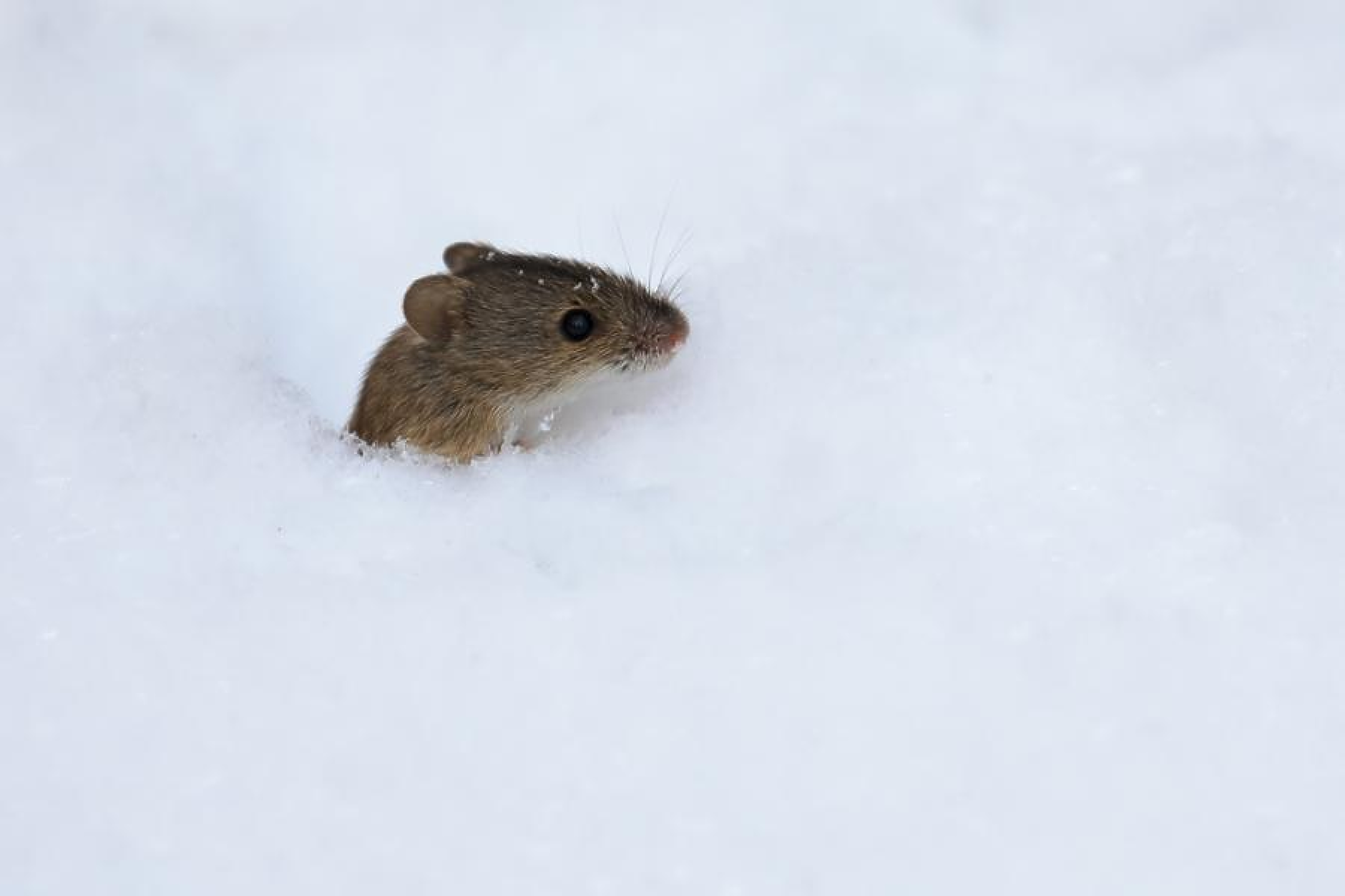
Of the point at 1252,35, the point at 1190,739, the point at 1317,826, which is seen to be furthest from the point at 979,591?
the point at 1252,35

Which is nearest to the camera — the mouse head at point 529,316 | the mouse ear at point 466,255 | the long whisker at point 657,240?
the mouse head at point 529,316

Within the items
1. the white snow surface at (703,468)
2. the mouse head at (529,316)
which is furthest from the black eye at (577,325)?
the white snow surface at (703,468)

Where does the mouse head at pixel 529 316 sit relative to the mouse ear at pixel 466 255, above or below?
below

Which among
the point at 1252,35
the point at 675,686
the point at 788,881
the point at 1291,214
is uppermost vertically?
the point at 1252,35

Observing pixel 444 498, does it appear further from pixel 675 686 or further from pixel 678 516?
pixel 675 686

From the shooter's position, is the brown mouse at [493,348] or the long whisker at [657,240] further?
the long whisker at [657,240]

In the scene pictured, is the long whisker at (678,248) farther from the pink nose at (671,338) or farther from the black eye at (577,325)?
the pink nose at (671,338)

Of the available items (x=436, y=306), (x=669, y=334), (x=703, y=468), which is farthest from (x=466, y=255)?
(x=703, y=468)

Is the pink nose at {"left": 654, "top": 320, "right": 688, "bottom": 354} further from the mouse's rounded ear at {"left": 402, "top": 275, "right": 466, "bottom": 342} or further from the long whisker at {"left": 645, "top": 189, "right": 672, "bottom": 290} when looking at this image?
the mouse's rounded ear at {"left": 402, "top": 275, "right": 466, "bottom": 342}
